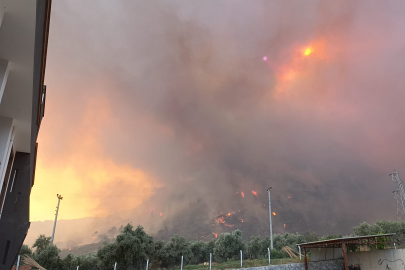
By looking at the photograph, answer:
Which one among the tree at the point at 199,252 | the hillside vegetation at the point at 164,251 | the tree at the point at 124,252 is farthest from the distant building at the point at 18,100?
the tree at the point at 199,252

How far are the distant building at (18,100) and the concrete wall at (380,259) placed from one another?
866 inches

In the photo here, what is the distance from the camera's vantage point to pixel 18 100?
4477 millimetres

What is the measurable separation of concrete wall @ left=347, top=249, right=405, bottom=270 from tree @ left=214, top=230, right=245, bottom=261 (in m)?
12.2

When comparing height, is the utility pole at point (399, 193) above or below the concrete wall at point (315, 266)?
above

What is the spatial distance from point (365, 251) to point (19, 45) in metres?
24.4

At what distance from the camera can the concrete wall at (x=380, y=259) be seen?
1711cm

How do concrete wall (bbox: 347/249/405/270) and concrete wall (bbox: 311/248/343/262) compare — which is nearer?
concrete wall (bbox: 347/249/405/270)

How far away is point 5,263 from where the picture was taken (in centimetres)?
688

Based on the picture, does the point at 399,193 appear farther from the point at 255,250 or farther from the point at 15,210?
the point at 15,210

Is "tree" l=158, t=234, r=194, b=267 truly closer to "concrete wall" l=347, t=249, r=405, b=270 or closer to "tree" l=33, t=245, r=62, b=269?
"tree" l=33, t=245, r=62, b=269

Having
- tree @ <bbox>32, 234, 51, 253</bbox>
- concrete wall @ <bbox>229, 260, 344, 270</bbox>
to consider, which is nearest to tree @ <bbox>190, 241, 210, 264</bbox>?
concrete wall @ <bbox>229, 260, 344, 270</bbox>

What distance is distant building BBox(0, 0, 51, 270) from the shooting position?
2.74 m

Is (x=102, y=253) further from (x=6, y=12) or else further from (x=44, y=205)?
(x=44, y=205)

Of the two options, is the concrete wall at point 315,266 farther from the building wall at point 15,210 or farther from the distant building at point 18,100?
the distant building at point 18,100
